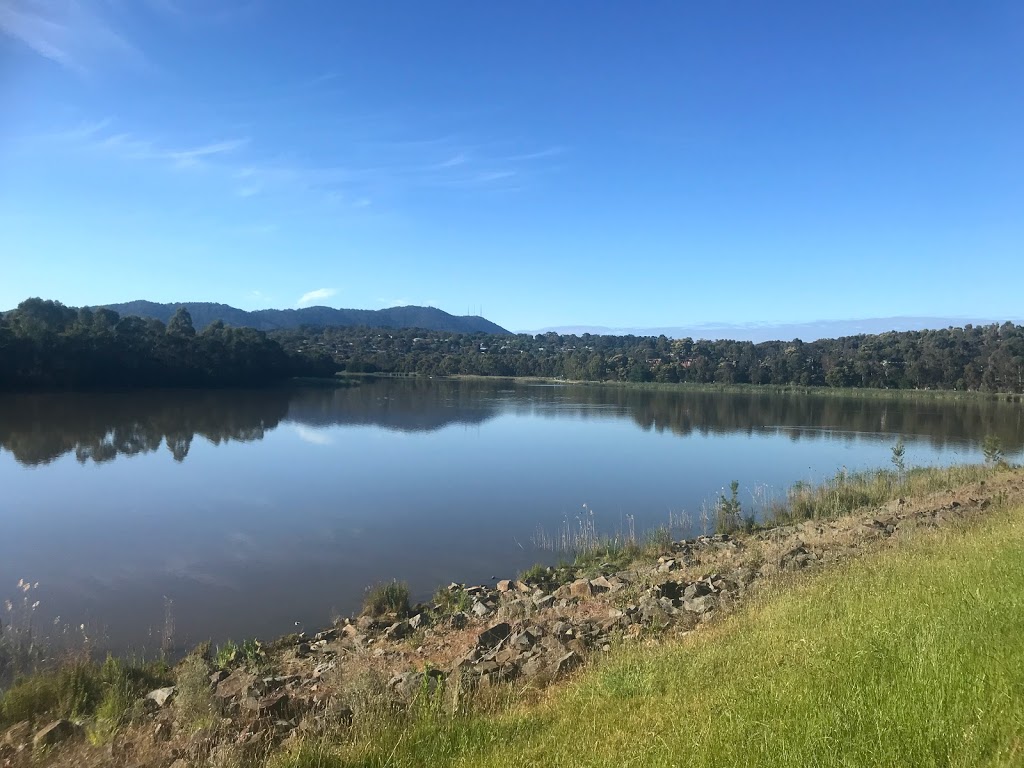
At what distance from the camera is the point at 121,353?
2354 inches

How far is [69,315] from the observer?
74250mm

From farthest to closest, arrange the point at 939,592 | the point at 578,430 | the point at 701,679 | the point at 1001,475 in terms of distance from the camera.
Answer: the point at 578,430
the point at 1001,475
the point at 939,592
the point at 701,679

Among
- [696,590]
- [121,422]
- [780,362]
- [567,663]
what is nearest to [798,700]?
[567,663]

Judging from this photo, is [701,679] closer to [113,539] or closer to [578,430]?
[113,539]

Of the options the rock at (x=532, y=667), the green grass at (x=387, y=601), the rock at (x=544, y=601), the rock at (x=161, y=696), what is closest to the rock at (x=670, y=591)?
the rock at (x=544, y=601)

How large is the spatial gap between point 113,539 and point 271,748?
1261 centimetres

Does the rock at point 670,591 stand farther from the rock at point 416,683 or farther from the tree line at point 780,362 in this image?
the tree line at point 780,362

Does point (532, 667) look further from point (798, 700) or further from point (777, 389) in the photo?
point (777, 389)

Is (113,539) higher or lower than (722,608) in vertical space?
lower

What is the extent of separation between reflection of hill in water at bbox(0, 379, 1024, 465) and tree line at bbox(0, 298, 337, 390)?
2728mm

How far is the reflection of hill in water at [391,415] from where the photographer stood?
31.4 m

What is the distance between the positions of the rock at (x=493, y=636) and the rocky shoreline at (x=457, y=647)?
18mm

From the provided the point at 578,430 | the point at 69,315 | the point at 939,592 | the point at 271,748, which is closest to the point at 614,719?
the point at 271,748

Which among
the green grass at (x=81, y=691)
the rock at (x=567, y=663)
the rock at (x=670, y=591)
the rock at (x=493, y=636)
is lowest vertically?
the green grass at (x=81, y=691)
